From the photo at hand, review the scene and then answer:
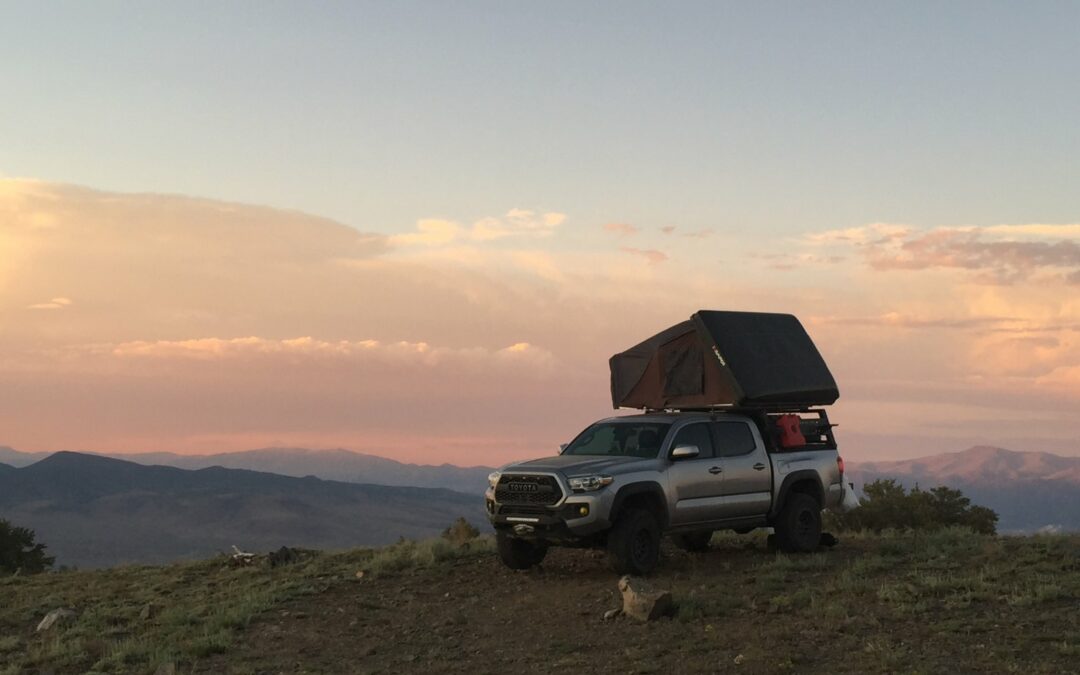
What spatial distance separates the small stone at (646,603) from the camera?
1277cm

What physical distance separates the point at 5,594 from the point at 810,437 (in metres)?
13.0

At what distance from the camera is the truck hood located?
14.8 m

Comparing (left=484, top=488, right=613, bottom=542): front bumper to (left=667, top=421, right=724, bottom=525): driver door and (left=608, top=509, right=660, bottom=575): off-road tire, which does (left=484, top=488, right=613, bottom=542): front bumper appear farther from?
(left=667, top=421, right=724, bottom=525): driver door

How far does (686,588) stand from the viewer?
47.4 ft

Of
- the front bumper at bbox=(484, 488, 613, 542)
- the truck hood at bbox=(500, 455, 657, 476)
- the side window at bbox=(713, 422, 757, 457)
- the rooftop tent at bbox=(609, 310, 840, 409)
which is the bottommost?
the front bumper at bbox=(484, 488, 613, 542)

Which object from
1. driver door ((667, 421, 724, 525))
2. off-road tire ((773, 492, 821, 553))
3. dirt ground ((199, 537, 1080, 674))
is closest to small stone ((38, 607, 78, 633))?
dirt ground ((199, 537, 1080, 674))

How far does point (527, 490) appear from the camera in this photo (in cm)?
1499

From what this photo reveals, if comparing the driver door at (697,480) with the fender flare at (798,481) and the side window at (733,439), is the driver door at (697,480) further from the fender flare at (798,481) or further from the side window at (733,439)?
the fender flare at (798,481)

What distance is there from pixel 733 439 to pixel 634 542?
8.32ft

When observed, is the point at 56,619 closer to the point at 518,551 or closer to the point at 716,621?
the point at 518,551

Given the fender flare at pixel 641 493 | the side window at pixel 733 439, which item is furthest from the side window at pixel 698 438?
the fender flare at pixel 641 493

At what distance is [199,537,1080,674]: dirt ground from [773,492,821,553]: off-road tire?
2.01 feet

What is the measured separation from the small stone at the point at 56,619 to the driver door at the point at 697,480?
26.9 feet

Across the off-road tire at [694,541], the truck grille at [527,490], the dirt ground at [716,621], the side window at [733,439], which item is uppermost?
the side window at [733,439]
